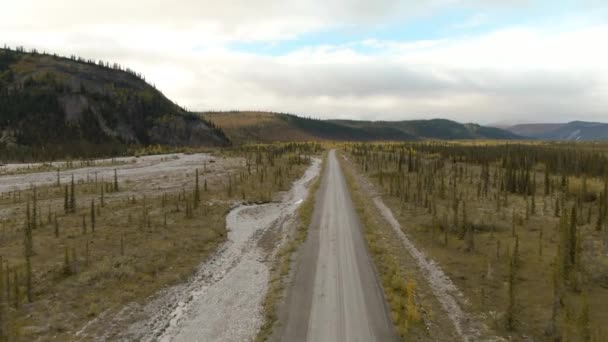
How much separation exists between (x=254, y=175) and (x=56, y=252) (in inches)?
1797

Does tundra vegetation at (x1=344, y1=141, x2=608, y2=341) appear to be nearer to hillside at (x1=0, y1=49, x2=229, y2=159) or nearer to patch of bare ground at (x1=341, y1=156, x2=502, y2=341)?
patch of bare ground at (x1=341, y1=156, x2=502, y2=341)

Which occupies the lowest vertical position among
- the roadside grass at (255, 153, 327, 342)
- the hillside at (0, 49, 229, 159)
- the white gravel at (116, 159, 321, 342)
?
the white gravel at (116, 159, 321, 342)

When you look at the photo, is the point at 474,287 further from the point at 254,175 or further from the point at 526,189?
the point at 254,175

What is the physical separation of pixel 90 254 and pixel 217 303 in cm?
1030

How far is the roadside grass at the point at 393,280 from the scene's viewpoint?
14.7 metres

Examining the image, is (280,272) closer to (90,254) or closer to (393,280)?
(393,280)

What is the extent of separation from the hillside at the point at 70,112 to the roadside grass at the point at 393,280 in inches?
4744

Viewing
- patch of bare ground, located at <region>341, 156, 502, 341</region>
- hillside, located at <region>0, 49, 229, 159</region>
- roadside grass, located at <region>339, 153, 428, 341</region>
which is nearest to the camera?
patch of bare ground, located at <region>341, 156, 502, 341</region>

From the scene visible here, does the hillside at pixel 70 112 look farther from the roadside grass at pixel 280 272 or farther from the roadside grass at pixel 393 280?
the roadside grass at pixel 393 280

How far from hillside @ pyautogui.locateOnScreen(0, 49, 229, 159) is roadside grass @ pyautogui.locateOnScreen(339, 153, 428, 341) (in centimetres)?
12050

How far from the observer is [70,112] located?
6211 inches

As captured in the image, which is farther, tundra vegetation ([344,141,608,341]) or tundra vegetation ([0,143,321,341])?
tundra vegetation ([0,143,321,341])

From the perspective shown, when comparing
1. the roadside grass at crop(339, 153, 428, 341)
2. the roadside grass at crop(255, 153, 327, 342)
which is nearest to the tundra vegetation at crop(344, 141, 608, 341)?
the roadside grass at crop(339, 153, 428, 341)

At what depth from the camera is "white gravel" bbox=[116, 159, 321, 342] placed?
1501 centimetres
